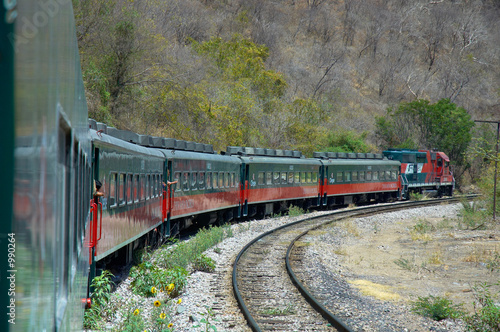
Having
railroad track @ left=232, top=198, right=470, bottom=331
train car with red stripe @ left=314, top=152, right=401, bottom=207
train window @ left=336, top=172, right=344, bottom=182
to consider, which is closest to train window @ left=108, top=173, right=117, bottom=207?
railroad track @ left=232, top=198, right=470, bottom=331

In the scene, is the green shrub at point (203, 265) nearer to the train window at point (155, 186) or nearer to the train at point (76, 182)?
the train at point (76, 182)

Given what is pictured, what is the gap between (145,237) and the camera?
1469cm

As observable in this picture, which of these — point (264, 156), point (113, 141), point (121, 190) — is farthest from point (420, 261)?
point (264, 156)

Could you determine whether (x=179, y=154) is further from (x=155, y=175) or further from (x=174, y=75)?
(x=174, y=75)

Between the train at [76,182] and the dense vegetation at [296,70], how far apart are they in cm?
1015

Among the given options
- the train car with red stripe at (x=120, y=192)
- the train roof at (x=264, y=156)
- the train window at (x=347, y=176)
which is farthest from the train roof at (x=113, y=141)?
the train window at (x=347, y=176)

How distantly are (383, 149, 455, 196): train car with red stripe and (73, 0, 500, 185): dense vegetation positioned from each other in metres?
8.93

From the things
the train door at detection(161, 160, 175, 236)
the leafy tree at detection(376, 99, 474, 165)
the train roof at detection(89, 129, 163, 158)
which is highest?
the leafy tree at detection(376, 99, 474, 165)

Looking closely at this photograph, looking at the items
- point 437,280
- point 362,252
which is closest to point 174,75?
point 362,252

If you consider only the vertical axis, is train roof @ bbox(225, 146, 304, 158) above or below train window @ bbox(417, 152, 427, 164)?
below

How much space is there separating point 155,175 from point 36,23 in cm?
1267

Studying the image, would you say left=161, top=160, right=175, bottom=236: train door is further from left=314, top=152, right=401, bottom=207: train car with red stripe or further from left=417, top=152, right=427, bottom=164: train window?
left=417, top=152, right=427, bottom=164: train window

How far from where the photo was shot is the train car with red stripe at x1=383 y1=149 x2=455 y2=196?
125ft

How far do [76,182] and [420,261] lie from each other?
44.0ft
